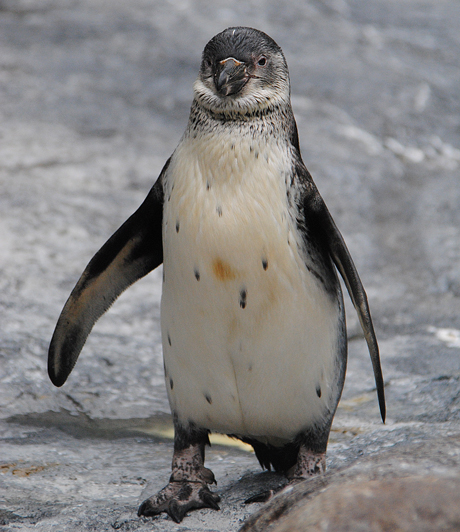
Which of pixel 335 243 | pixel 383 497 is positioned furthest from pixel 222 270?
pixel 383 497

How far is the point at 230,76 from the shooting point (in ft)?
6.72

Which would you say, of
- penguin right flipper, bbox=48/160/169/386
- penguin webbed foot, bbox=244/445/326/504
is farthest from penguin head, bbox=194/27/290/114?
penguin webbed foot, bbox=244/445/326/504

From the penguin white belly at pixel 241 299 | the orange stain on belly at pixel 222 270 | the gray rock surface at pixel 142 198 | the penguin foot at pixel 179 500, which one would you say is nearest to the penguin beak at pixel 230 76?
the penguin white belly at pixel 241 299

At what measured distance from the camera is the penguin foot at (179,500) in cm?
211

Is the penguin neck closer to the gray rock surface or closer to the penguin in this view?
the penguin

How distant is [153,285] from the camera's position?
4.21 meters

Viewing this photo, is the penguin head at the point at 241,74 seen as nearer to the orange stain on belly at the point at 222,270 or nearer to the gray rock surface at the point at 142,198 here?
the orange stain on belly at the point at 222,270

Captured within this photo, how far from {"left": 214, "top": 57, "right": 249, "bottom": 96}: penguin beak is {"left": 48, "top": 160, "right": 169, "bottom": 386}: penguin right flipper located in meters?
0.48

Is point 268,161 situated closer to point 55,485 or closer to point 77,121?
point 55,485

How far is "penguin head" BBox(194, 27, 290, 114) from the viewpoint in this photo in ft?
6.78

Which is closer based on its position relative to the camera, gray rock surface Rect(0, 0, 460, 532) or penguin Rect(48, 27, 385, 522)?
penguin Rect(48, 27, 385, 522)

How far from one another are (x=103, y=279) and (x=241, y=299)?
0.60 metres

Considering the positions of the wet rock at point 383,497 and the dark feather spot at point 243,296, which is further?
the dark feather spot at point 243,296

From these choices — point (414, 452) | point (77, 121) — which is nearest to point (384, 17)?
point (77, 121)
